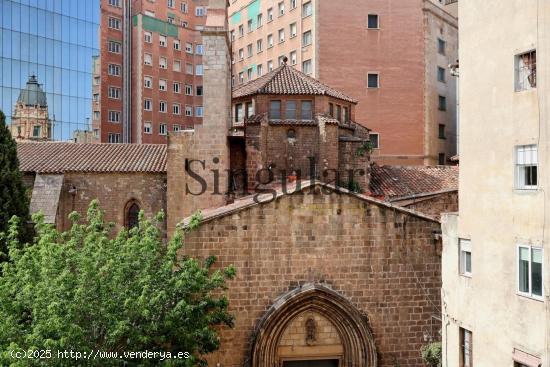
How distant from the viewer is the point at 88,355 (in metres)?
11.1

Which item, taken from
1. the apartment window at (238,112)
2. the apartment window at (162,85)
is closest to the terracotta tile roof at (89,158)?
the apartment window at (238,112)

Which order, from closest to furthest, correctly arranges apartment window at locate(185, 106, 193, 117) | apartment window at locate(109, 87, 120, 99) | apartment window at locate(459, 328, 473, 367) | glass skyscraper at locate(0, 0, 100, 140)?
apartment window at locate(459, 328, 473, 367) → glass skyscraper at locate(0, 0, 100, 140) → apartment window at locate(109, 87, 120, 99) → apartment window at locate(185, 106, 193, 117)

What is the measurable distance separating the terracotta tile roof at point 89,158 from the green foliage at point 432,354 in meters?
13.8

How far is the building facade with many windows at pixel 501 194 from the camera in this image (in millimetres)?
10055

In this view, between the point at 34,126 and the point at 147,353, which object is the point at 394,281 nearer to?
the point at 147,353

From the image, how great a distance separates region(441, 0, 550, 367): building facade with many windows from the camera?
1005 cm

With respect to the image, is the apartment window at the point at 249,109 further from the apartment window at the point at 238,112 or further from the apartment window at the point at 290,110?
the apartment window at the point at 290,110

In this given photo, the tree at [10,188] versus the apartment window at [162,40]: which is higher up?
the apartment window at [162,40]

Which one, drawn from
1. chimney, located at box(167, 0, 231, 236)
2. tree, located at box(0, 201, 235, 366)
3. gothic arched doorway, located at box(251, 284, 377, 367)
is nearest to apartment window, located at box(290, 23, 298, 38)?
chimney, located at box(167, 0, 231, 236)

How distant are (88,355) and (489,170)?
9.51 meters

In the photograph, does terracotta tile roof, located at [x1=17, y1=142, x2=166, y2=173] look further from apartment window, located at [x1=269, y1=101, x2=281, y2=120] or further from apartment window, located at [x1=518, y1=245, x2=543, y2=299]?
apartment window, located at [x1=518, y1=245, x2=543, y2=299]

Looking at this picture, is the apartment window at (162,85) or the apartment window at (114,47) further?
the apartment window at (162,85)

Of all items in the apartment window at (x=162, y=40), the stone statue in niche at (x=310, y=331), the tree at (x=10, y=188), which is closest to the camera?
the stone statue in niche at (x=310, y=331)

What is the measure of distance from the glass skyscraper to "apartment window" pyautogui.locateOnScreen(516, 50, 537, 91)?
145ft
